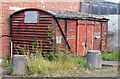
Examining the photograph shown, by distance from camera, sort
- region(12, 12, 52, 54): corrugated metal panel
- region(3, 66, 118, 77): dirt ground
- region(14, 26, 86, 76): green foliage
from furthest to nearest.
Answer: region(12, 12, 52, 54): corrugated metal panel, region(14, 26, 86, 76): green foliage, region(3, 66, 118, 77): dirt ground

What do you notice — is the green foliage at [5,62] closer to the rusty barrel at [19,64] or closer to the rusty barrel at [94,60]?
the rusty barrel at [19,64]

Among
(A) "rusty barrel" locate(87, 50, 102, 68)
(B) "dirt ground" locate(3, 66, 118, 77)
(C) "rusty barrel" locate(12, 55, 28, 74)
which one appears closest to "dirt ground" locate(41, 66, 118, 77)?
(B) "dirt ground" locate(3, 66, 118, 77)

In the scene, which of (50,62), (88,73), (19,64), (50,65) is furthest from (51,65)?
(88,73)

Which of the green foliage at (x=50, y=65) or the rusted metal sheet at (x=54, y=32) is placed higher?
the rusted metal sheet at (x=54, y=32)

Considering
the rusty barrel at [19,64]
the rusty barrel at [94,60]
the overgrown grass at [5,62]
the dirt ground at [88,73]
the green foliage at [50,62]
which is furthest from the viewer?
the overgrown grass at [5,62]

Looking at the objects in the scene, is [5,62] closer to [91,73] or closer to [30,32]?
[30,32]

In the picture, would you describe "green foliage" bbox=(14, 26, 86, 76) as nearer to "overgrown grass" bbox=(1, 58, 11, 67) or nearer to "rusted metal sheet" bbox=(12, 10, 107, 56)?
"rusted metal sheet" bbox=(12, 10, 107, 56)

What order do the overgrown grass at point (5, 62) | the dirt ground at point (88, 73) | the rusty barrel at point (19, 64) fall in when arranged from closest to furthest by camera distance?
1. the dirt ground at point (88, 73)
2. the rusty barrel at point (19, 64)
3. the overgrown grass at point (5, 62)

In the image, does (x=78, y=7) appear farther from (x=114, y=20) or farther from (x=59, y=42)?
(x=59, y=42)

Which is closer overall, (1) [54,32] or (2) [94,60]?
(2) [94,60]

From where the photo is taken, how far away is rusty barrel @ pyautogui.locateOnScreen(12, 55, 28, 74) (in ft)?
24.3

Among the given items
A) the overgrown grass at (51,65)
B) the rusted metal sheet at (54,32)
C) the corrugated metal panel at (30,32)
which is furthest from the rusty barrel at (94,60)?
the corrugated metal panel at (30,32)

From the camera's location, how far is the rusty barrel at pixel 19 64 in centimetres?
740

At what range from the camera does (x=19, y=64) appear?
7402 millimetres
